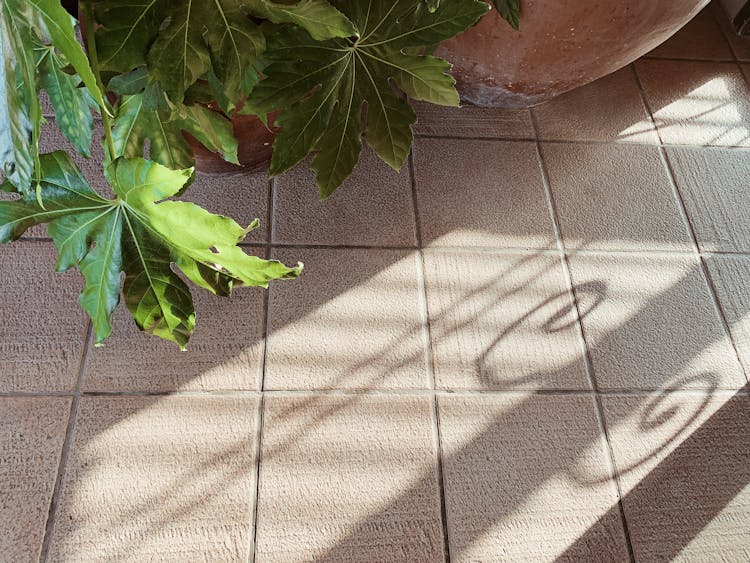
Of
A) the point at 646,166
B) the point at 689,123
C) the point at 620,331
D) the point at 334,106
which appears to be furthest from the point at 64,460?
the point at 689,123

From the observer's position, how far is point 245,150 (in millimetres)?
1375

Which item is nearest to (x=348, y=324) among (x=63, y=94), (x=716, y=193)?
(x=63, y=94)

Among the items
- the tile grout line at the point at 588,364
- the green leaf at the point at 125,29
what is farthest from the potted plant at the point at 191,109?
the tile grout line at the point at 588,364

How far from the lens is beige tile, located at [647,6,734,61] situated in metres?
1.94

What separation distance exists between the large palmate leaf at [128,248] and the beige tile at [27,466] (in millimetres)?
455

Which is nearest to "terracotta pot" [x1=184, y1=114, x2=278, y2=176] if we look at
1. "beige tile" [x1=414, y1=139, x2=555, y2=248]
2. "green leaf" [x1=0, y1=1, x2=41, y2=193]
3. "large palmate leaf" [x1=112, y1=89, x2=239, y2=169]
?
"large palmate leaf" [x1=112, y1=89, x2=239, y2=169]

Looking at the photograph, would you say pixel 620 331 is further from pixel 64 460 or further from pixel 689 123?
pixel 64 460

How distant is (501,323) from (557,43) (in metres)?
0.62

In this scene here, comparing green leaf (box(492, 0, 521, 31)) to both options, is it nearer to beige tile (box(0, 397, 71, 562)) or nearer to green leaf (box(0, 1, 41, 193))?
green leaf (box(0, 1, 41, 193))

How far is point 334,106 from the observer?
991mm

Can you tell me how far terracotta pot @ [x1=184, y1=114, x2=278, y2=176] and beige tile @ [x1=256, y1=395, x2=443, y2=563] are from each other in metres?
0.55

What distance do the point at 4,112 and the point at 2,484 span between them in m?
0.92

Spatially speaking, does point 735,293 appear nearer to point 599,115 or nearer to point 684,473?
point 684,473

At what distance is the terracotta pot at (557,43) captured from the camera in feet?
3.61
